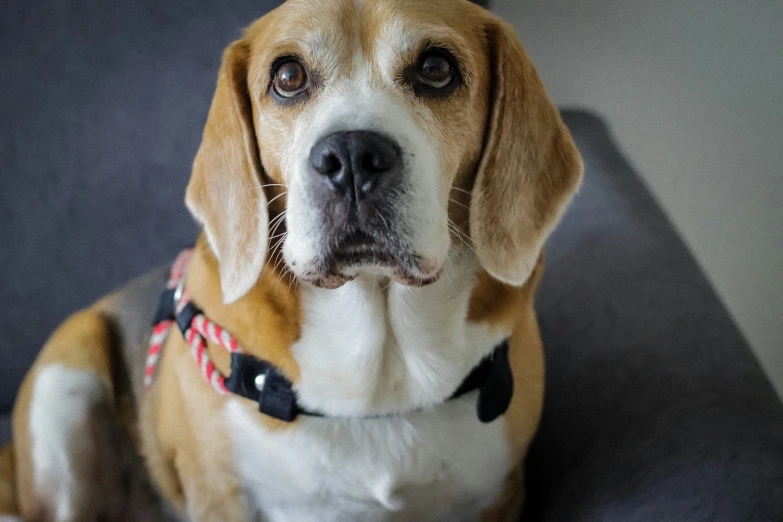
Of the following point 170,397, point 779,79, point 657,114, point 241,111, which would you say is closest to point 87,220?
point 170,397

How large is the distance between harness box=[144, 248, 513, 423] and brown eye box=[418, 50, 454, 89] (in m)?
0.46

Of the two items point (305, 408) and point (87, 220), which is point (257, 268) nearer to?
point (305, 408)

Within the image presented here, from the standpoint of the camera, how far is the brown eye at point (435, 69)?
1041mm

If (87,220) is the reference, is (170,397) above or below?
below

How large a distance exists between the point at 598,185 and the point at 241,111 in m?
1.01

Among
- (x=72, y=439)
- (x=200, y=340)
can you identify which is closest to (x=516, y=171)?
(x=200, y=340)

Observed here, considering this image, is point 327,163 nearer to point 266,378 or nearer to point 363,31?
point 363,31

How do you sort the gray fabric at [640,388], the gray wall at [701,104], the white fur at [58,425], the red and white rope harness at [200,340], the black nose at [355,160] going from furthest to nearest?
1. the gray wall at [701,104]
2. the white fur at [58,425]
3. the red and white rope harness at [200,340]
4. the gray fabric at [640,388]
5. the black nose at [355,160]

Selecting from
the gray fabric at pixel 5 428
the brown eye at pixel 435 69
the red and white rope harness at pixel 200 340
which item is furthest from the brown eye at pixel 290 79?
the gray fabric at pixel 5 428

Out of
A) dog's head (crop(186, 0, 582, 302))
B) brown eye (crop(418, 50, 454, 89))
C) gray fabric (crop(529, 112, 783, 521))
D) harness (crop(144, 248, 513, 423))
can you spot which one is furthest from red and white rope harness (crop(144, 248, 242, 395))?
gray fabric (crop(529, 112, 783, 521))

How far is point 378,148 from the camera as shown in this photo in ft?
2.88

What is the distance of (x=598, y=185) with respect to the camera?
1.74m

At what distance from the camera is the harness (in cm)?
109

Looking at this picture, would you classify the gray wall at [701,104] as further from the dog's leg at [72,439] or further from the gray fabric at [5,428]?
the gray fabric at [5,428]
